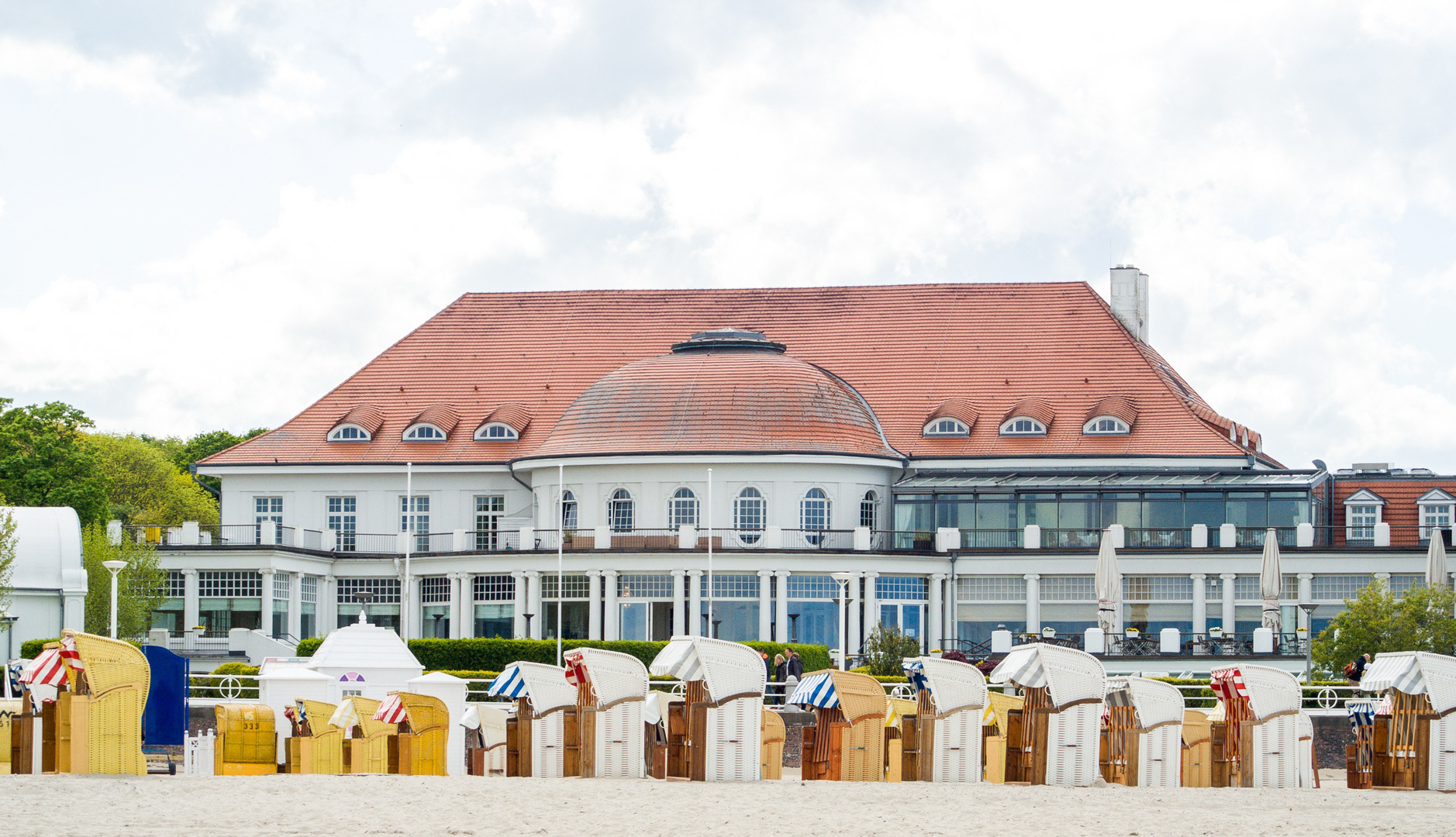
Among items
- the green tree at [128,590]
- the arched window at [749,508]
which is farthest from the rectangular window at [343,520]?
the arched window at [749,508]

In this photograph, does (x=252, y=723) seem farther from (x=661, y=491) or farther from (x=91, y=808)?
(x=661, y=491)

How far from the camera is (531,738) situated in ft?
87.8

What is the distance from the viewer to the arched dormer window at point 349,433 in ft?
205

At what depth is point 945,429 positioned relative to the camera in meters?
60.8

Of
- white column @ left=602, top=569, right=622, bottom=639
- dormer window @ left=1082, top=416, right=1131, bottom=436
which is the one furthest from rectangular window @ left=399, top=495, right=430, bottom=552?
dormer window @ left=1082, top=416, right=1131, bottom=436

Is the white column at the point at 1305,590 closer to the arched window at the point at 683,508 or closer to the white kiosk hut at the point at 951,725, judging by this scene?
the arched window at the point at 683,508

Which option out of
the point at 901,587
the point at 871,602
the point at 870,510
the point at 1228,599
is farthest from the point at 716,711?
the point at 870,510

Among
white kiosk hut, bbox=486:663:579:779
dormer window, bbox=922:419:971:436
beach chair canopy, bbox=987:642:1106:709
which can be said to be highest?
dormer window, bbox=922:419:971:436

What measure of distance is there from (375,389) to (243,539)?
23.0 ft

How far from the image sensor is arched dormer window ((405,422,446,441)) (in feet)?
205

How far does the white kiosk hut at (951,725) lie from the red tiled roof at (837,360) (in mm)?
31875

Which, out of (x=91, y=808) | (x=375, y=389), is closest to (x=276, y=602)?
(x=375, y=389)

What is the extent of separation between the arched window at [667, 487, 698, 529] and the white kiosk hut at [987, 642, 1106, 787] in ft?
98.3

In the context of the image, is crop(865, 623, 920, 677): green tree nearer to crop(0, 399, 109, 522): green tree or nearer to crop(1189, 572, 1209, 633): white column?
crop(1189, 572, 1209, 633): white column
